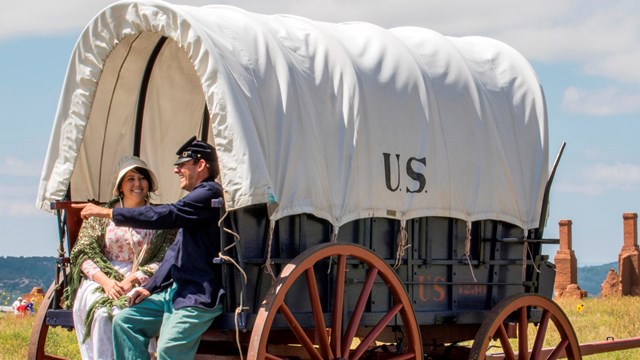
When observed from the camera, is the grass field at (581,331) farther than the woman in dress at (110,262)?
Yes

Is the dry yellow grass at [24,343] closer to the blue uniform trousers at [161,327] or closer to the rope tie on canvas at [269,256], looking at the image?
the blue uniform trousers at [161,327]

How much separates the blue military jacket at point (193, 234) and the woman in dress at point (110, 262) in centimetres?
57

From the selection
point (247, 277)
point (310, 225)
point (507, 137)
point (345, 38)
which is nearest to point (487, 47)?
point (507, 137)

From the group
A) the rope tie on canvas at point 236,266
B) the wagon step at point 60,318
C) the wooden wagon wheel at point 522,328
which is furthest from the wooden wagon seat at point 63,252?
the wooden wagon wheel at point 522,328

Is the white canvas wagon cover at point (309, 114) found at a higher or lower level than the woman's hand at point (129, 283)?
higher

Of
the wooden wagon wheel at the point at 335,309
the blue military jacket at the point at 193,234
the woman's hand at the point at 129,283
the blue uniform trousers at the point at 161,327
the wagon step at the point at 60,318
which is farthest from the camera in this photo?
the wagon step at the point at 60,318

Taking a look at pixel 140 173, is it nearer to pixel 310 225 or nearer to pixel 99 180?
pixel 99 180

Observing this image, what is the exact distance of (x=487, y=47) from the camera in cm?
926

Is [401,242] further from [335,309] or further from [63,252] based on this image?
[63,252]

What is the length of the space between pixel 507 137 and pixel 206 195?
262 centimetres

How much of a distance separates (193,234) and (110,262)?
1.03 meters

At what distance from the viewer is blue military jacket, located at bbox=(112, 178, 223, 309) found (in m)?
7.04

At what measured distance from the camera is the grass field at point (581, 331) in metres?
13.0

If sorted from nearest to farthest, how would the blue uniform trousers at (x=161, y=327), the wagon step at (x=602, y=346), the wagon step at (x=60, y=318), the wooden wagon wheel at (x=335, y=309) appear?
1. the wooden wagon wheel at (x=335, y=309)
2. the blue uniform trousers at (x=161, y=327)
3. the wagon step at (x=60, y=318)
4. the wagon step at (x=602, y=346)
